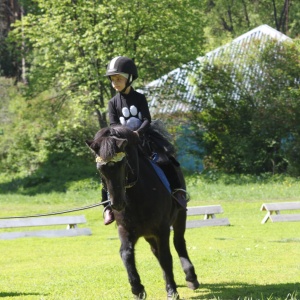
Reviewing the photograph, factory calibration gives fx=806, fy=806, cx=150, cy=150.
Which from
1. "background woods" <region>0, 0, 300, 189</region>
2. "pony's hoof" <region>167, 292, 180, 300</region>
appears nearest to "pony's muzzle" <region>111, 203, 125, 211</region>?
"pony's hoof" <region>167, 292, 180, 300</region>

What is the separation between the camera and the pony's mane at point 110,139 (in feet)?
31.2

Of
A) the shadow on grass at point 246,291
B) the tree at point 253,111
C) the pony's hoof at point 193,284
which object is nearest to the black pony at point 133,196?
the shadow on grass at point 246,291

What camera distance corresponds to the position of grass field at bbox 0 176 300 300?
1148 cm

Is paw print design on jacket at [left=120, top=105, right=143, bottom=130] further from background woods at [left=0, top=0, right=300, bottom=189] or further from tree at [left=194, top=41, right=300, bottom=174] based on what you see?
tree at [left=194, top=41, right=300, bottom=174]

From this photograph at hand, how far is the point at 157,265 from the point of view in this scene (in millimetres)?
14758

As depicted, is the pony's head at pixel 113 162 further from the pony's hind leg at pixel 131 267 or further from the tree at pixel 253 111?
the tree at pixel 253 111

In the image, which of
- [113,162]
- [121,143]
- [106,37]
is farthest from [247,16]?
[113,162]

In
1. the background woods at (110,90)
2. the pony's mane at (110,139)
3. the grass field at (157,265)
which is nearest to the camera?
the pony's mane at (110,139)

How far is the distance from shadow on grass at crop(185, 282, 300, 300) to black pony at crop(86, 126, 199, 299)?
834 millimetres

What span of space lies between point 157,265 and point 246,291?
385 centimetres

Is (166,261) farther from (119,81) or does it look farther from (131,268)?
(119,81)

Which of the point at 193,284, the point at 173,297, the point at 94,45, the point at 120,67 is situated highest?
the point at 120,67

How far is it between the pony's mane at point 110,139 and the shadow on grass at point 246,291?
7.62 feet

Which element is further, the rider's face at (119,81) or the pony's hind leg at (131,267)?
the rider's face at (119,81)
